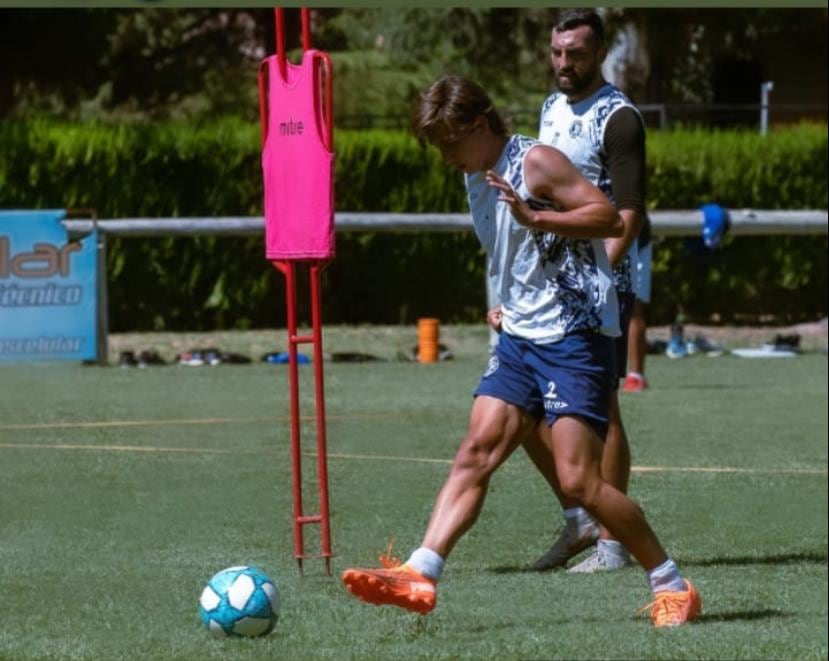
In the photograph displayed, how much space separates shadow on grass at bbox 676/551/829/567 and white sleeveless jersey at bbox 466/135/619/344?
164 centimetres

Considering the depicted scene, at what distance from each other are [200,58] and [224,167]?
15.5 m

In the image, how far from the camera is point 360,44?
120ft

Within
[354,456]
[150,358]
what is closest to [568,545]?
[354,456]

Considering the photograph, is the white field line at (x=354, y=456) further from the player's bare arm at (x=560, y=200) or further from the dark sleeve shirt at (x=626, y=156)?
the player's bare arm at (x=560, y=200)

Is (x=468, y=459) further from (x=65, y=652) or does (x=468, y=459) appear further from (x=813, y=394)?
(x=813, y=394)

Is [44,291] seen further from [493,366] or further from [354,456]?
[493,366]

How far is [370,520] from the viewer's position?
9219 millimetres

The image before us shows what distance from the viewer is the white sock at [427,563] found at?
21.5 feet

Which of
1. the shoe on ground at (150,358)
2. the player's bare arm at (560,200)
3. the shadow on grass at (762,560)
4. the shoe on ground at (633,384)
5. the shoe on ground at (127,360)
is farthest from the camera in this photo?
the shoe on ground at (150,358)

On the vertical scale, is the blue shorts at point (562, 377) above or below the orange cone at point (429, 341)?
above

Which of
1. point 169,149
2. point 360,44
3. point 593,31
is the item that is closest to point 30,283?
point 169,149

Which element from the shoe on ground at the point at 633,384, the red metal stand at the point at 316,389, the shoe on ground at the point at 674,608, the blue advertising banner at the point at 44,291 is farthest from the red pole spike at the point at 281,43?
the blue advertising banner at the point at 44,291

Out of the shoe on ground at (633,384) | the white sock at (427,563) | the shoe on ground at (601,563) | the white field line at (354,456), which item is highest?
the white sock at (427,563)

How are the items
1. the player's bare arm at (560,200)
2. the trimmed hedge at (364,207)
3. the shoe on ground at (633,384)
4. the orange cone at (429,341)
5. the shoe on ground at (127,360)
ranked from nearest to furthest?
the player's bare arm at (560,200) < the shoe on ground at (633,384) < the shoe on ground at (127,360) < the orange cone at (429,341) < the trimmed hedge at (364,207)
